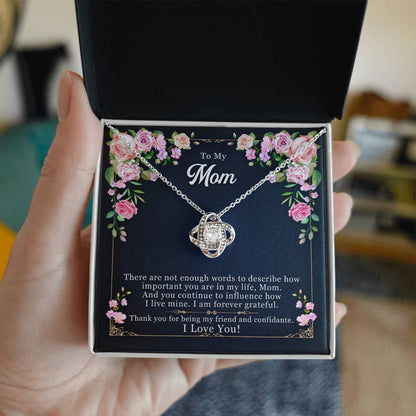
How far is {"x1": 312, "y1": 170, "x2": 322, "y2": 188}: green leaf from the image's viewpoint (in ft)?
2.42

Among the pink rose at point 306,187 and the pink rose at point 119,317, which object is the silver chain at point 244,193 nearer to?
the pink rose at point 306,187

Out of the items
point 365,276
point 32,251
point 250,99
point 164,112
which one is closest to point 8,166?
point 32,251

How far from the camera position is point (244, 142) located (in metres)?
0.74

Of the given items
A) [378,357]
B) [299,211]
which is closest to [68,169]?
[299,211]

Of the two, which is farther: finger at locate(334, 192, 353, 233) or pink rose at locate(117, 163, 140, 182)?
finger at locate(334, 192, 353, 233)

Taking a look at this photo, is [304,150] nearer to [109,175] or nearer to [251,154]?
[251,154]

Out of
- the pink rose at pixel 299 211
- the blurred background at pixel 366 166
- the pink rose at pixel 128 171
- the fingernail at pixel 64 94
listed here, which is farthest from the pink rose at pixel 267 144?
the blurred background at pixel 366 166

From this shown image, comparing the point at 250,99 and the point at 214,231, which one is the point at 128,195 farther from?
the point at 250,99

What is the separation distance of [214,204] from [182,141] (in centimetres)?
13

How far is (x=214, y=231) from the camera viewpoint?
0.70 metres

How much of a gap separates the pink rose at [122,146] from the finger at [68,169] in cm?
3

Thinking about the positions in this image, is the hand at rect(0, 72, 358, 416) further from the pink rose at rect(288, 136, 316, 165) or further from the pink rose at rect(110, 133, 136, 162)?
the pink rose at rect(288, 136, 316, 165)

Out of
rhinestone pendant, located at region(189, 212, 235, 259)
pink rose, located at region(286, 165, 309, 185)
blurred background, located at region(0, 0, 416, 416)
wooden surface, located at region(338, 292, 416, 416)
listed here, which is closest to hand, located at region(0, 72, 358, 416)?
rhinestone pendant, located at region(189, 212, 235, 259)

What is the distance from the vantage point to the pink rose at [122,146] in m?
0.74
